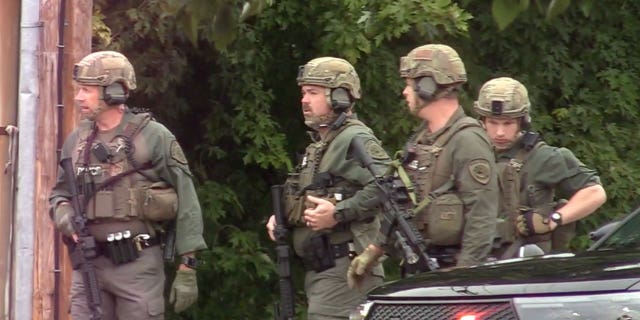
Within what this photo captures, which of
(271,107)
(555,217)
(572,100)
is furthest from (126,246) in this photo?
(572,100)

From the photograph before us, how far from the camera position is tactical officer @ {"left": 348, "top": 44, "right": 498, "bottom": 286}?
25.4 feet

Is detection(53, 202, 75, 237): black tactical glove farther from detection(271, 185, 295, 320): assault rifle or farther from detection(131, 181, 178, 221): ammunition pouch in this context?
detection(271, 185, 295, 320): assault rifle

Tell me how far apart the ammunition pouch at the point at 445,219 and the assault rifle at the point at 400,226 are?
81 mm

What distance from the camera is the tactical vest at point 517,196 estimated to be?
838 centimetres

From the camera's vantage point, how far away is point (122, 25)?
11383 mm

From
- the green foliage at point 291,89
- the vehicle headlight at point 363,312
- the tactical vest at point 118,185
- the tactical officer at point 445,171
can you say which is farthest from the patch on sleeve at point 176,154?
the green foliage at point 291,89

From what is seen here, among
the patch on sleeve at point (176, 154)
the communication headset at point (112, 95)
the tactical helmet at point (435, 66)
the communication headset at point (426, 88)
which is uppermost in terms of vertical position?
the tactical helmet at point (435, 66)

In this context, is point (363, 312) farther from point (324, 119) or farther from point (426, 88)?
point (324, 119)

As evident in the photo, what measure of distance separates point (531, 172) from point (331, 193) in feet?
3.62

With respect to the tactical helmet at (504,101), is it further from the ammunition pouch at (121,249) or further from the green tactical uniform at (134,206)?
the ammunition pouch at (121,249)

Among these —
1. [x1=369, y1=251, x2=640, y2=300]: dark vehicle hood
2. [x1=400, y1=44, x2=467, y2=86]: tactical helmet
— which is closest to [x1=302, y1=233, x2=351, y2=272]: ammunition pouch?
[x1=400, y1=44, x2=467, y2=86]: tactical helmet

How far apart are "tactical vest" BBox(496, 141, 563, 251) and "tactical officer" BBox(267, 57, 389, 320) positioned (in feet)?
2.14

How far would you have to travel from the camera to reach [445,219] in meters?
7.80

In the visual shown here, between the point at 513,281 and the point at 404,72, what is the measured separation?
2.49m
